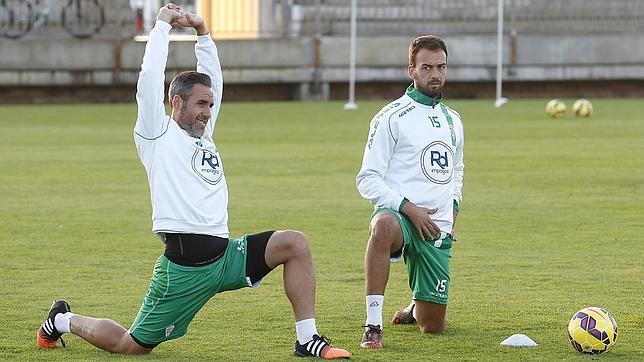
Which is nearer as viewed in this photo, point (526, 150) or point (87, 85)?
point (526, 150)

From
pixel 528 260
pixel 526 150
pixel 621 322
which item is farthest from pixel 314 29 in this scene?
pixel 621 322

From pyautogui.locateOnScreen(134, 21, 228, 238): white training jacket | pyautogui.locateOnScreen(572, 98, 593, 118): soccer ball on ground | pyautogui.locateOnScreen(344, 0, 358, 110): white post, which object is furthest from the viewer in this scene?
pyautogui.locateOnScreen(344, 0, 358, 110): white post

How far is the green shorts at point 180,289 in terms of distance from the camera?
749cm

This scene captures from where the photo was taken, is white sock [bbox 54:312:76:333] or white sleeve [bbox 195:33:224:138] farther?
white sleeve [bbox 195:33:224:138]

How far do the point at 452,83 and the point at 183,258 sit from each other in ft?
93.0

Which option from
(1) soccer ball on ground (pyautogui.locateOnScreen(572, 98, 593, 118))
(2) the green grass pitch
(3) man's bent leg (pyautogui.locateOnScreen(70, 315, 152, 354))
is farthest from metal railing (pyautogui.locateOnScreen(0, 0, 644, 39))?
(3) man's bent leg (pyautogui.locateOnScreen(70, 315, 152, 354))

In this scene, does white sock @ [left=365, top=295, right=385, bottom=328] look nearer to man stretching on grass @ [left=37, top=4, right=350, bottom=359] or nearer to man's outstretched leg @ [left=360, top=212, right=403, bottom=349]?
man's outstretched leg @ [left=360, top=212, right=403, bottom=349]

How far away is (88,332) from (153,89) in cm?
144

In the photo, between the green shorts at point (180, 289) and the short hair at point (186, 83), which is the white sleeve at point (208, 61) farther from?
the green shorts at point (180, 289)

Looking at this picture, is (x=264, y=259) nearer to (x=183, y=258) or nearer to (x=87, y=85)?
(x=183, y=258)

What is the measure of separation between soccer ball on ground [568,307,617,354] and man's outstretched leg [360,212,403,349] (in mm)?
1058

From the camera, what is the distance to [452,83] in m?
35.4

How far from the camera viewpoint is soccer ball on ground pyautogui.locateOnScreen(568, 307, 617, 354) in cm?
766

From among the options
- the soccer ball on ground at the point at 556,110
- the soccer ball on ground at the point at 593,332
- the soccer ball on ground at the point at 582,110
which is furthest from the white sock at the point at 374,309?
Result: the soccer ball on ground at the point at 582,110
